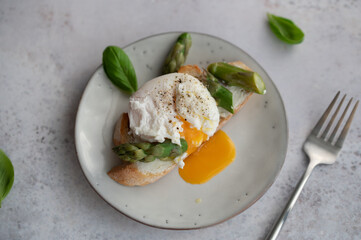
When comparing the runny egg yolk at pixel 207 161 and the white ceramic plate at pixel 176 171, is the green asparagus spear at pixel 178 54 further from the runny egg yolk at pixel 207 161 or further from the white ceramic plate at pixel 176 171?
the runny egg yolk at pixel 207 161

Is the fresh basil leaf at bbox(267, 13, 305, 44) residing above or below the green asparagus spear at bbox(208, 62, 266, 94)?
above

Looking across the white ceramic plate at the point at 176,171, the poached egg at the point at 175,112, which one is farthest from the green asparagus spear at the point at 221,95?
the white ceramic plate at the point at 176,171

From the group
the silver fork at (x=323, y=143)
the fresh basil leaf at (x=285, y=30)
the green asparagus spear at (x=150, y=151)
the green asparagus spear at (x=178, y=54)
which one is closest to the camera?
the green asparagus spear at (x=150, y=151)

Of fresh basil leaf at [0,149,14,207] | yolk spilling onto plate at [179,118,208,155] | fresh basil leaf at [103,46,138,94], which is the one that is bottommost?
fresh basil leaf at [0,149,14,207]

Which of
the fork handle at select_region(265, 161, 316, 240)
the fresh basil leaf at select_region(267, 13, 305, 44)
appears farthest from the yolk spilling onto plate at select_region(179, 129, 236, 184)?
the fresh basil leaf at select_region(267, 13, 305, 44)

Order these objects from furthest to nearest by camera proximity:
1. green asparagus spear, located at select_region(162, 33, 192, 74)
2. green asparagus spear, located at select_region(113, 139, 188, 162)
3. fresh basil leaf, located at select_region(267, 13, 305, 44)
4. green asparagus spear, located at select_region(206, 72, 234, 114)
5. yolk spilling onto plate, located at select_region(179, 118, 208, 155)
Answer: fresh basil leaf, located at select_region(267, 13, 305, 44)
green asparagus spear, located at select_region(162, 33, 192, 74)
green asparagus spear, located at select_region(206, 72, 234, 114)
yolk spilling onto plate, located at select_region(179, 118, 208, 155)
green asparagus spear, located at select_region(113, 139, 188, 162)

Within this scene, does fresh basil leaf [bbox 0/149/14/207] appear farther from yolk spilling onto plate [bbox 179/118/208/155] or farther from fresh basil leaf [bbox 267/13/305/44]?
fresh basil leaf [bbox 267/13/305/44]

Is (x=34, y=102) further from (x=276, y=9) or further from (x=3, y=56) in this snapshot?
(x=276, y=9)
